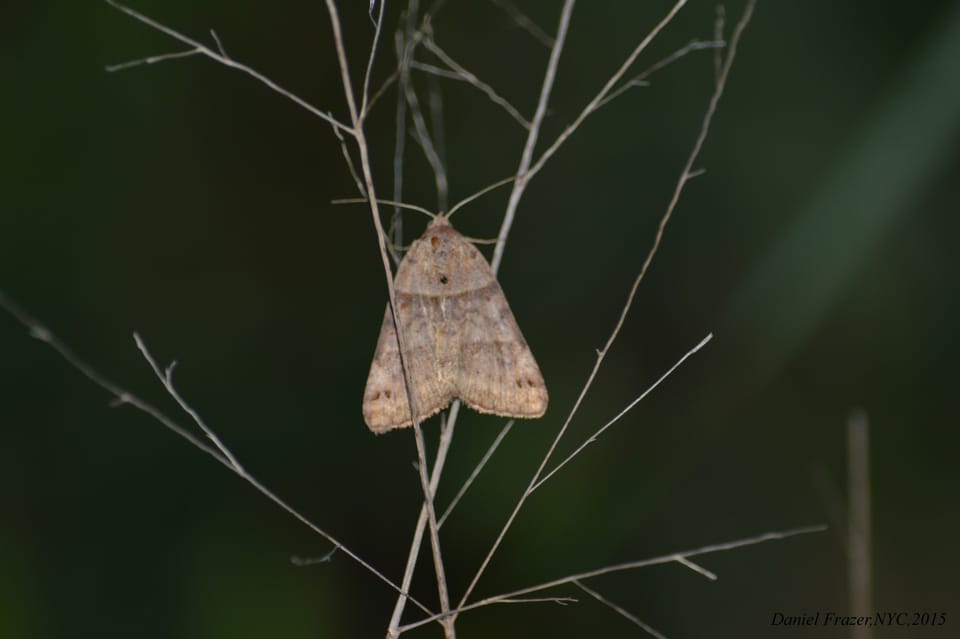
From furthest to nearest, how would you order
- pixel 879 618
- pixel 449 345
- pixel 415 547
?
pixel 879 618
pixel 449 345
pixel 415 547

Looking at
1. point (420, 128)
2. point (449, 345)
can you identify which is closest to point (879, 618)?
point (449, 345)

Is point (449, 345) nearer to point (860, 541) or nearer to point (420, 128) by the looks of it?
point (420, 128)

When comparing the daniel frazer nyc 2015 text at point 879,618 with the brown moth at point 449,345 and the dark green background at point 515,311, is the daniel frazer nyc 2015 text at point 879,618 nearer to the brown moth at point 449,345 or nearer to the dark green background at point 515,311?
the dark green background at point 515,311

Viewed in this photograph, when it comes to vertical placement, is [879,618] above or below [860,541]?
below

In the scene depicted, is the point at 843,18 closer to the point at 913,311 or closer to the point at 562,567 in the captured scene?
Answer: the point at 913,311

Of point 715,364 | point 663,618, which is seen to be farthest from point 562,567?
point 715,364

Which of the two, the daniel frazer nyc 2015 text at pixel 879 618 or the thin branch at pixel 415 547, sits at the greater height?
the thin branch at pixel 415 547

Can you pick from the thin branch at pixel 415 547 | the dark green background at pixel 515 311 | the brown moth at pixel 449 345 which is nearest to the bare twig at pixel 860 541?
the dark green background at pixel 515 311
